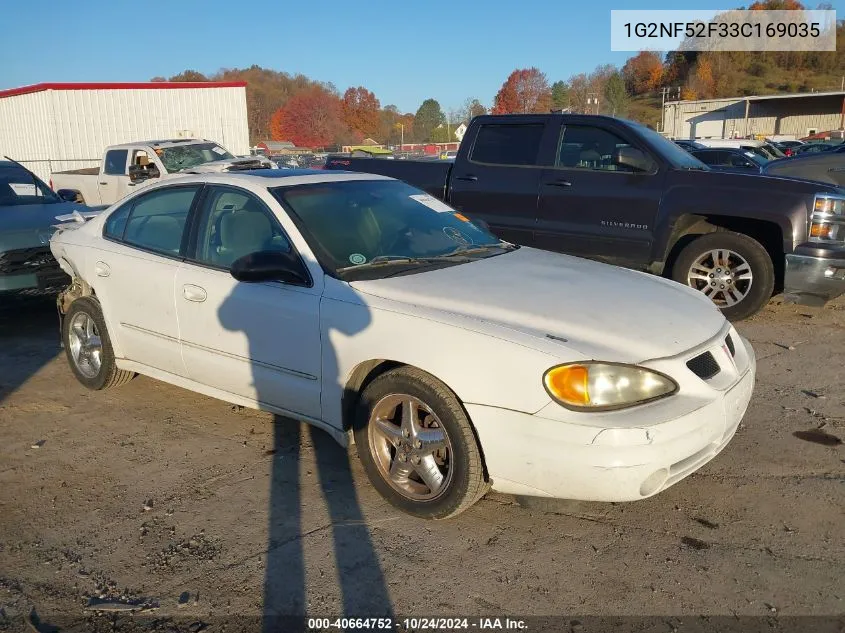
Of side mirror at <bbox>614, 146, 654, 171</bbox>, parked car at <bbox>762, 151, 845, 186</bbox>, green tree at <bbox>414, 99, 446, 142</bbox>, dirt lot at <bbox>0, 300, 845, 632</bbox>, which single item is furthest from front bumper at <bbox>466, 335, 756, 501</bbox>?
green tree at <bbox>414, 99, 446, 142</bbox>

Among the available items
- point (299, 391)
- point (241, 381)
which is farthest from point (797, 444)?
point (241, 381)

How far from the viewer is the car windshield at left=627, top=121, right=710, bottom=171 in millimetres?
6836

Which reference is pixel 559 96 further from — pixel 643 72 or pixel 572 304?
pixel 572 304

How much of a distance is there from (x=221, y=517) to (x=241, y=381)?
2.73 ft

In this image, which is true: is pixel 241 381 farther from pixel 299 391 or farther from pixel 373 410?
pixel 373 410

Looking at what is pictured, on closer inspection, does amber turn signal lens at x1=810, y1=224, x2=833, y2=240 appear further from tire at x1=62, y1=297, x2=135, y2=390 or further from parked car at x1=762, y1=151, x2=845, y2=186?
tire at x1=62, y1=297, x2=135, y2=390

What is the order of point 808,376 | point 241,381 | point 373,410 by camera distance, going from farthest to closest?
point 808,376, point 241,381, point 373,410

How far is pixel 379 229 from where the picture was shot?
4.06 meters

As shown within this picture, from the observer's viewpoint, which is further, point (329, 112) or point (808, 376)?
point (329, 112)

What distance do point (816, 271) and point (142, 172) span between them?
Answer: 11607 mm

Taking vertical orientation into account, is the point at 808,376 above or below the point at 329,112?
below

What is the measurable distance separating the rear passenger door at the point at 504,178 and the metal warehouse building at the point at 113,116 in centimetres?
2210

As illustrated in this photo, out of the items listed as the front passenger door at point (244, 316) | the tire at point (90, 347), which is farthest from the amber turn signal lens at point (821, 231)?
the tire at point (90, 347)

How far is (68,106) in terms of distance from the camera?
2727 centimetres
